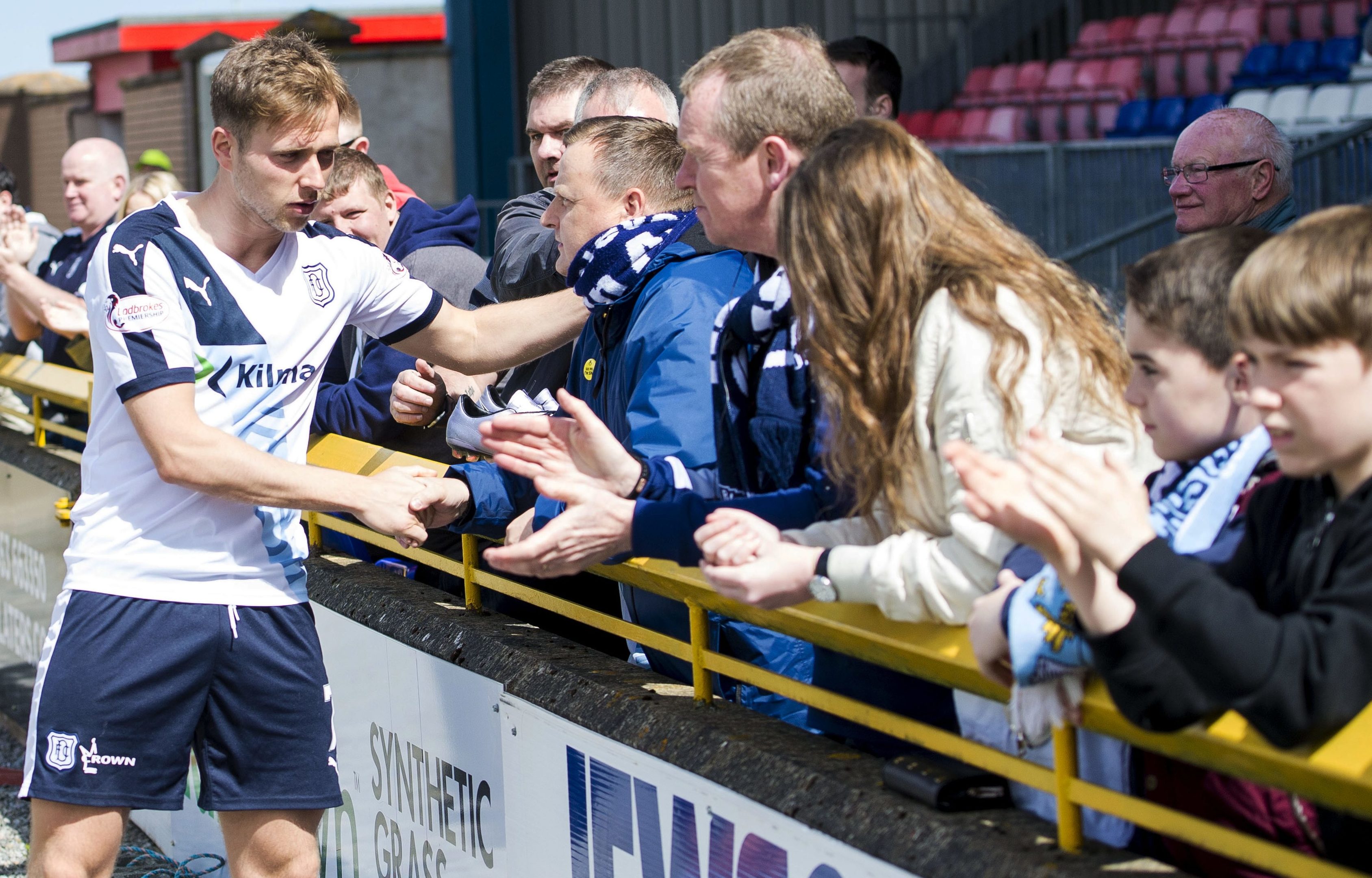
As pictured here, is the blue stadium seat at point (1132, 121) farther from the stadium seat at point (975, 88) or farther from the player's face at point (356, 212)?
the player's face at point (356, 212)

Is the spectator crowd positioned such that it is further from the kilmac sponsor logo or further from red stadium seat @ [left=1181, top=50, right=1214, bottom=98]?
red stadium seat @ [left=1181, top=50, right=1214, bottom=98]

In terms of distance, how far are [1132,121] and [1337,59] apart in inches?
69.1

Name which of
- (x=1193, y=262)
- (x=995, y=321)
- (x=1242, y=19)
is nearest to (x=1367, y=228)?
(x=1193, y=262)

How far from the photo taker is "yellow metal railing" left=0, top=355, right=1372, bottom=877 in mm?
1389

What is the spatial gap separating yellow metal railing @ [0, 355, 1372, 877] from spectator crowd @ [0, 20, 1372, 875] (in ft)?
0.11

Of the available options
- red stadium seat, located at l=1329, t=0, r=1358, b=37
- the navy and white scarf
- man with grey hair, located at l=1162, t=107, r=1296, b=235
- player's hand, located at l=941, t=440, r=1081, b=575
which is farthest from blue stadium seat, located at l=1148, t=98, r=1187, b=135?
player's hand, located at l=941, t=440, r=1081, b=575

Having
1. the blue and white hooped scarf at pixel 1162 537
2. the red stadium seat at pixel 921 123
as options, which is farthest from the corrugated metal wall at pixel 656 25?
the blue and white hooped scarf at pixel 1162 537

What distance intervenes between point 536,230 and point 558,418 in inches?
52.3

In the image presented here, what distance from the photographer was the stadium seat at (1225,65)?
13.5 metres

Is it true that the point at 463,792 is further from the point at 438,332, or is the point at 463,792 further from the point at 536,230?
the point at 536,230

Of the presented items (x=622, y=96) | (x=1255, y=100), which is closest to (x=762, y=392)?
(x=622, y=96)

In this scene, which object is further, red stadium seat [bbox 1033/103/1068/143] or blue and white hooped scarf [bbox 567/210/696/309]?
red stadium seat [bbox 1033/103/1068/143]

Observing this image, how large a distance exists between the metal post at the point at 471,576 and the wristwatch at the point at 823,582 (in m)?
1.33

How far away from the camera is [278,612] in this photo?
9.28 feet
